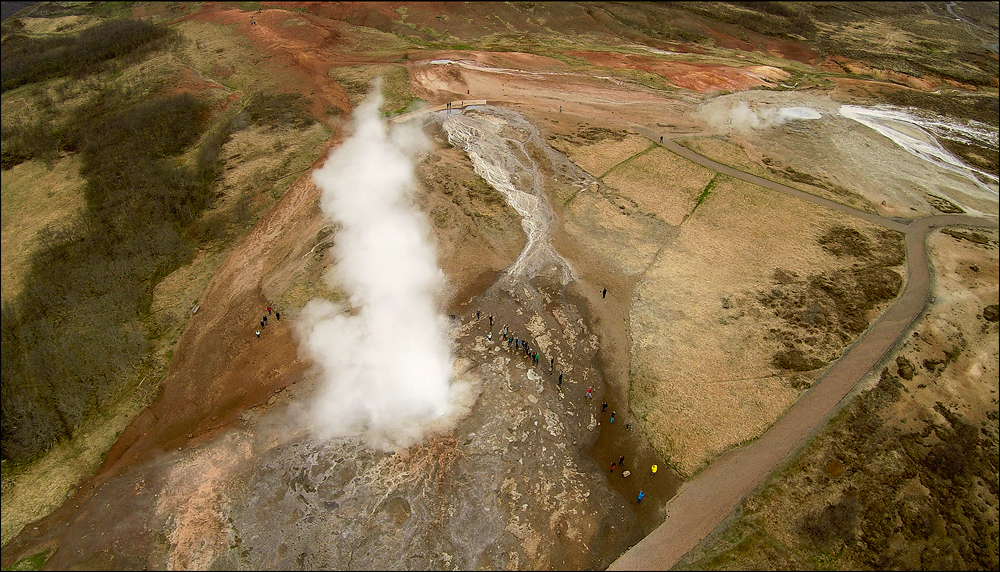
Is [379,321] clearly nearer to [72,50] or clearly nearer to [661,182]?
[661,182]

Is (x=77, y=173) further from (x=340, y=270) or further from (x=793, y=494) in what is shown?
(x=793, y=494)

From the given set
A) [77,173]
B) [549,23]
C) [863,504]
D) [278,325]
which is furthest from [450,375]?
[549,23]

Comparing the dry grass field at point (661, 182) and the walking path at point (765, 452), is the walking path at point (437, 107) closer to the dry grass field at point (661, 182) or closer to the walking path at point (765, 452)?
the dry grass field at point (661, 182)

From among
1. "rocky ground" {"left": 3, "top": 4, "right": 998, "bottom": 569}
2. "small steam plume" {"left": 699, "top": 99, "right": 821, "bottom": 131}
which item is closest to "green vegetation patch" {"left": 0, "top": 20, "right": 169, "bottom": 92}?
"rocky ground" {"left": 3, "top": 4, "right": 998, "bottom": 569}

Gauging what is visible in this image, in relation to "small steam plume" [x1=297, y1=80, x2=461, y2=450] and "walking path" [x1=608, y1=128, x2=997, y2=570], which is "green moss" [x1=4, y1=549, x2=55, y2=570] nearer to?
"small steam plume" [x1=297, y1=80, x2=461, y2=450]

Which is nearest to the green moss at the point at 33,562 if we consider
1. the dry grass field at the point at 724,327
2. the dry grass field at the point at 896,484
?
the dry grass field at the point at 896,484

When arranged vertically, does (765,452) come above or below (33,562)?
above

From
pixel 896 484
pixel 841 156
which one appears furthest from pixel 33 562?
pixel 841 156
